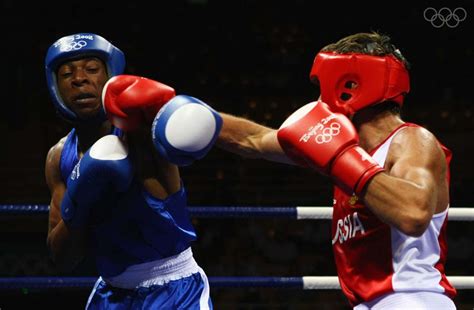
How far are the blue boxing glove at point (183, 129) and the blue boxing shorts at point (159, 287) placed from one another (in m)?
0.39

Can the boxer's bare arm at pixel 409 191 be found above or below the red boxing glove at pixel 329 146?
below

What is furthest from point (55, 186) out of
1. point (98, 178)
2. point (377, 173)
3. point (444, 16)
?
point (444, 16)

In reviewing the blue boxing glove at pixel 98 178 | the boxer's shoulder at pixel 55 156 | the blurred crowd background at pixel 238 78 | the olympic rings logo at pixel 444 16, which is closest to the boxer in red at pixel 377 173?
the blue boxing glove at pixel 98 178

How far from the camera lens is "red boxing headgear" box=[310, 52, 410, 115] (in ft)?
6.55

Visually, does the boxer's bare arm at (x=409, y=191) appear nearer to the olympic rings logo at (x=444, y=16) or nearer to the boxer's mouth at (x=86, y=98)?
the boxer's mouth at (x=86, y=98)

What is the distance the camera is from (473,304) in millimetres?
5074

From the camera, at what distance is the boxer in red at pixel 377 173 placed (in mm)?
1712

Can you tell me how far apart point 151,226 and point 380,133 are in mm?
683

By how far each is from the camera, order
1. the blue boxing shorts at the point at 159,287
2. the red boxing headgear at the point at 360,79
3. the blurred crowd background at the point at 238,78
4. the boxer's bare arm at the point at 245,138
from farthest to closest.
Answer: the blurred crowd background at the point at 238,78, the boxer's bare arm at the point at 245,138, the red boxing headgear at the point at 360,79, the blue boxing shorts at the point at 159,287

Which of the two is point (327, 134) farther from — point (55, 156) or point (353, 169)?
point (55, 156)

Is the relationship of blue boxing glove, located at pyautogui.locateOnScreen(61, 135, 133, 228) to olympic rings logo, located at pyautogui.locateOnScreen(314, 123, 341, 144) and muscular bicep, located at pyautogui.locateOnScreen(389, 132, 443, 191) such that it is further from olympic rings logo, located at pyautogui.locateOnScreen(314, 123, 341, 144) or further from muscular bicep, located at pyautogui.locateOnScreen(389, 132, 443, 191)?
muscular bicep, located at pyautogui.locateOnScreen(389, 132, 443, 191)

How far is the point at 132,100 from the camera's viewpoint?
5.55 feet

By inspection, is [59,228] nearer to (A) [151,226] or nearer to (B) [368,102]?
(A) [151,226]

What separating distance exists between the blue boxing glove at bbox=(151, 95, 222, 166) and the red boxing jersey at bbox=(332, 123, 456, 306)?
55 centimetres
